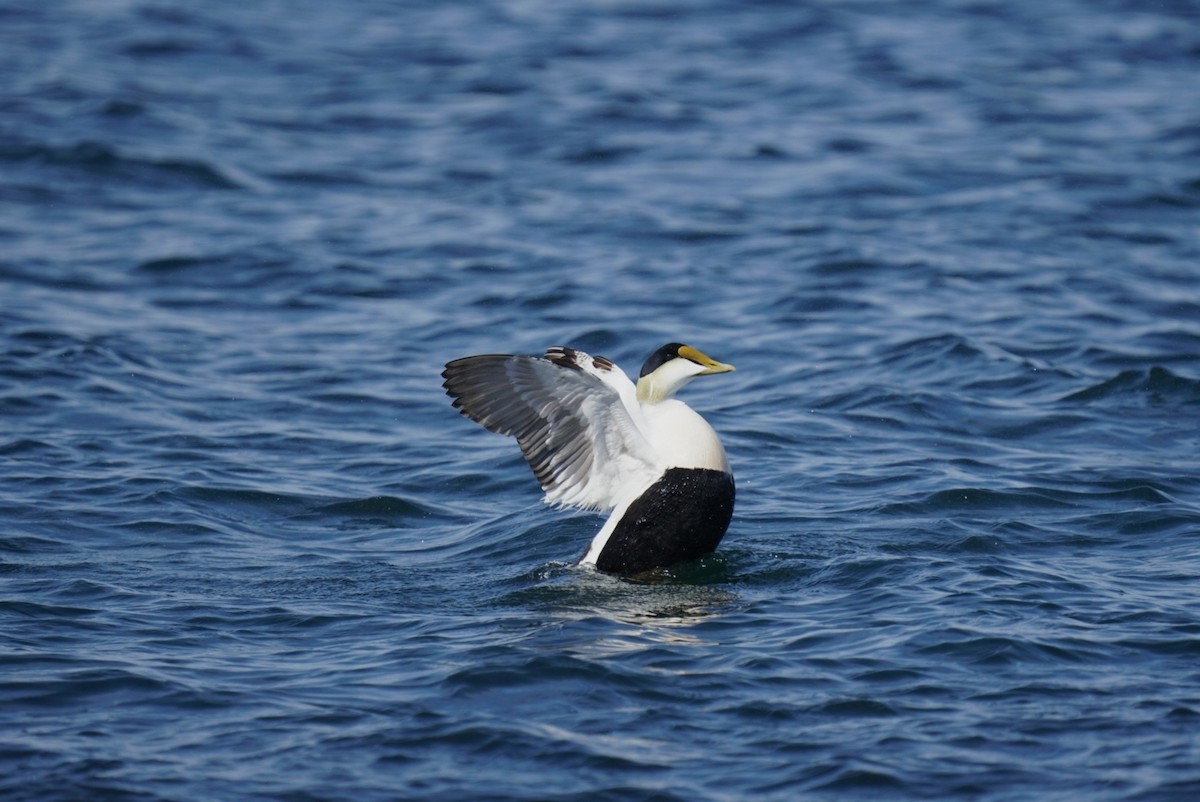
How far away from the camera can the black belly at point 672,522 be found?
7.11 meters

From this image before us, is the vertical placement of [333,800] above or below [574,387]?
below

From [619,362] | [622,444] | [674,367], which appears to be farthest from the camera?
[619,362]

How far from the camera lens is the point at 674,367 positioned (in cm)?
708

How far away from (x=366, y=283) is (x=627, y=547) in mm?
6084

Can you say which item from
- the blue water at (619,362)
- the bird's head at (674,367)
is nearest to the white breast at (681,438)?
the bird's head at (674,367)

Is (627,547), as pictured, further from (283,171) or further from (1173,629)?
(283,171)

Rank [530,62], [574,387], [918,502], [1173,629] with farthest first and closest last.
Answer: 1. [530,62]
2. [918,502]
3. [574,387]
4. [1173,629]

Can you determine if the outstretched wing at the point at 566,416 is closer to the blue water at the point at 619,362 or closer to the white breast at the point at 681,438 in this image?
the white breast at the point at 681,438

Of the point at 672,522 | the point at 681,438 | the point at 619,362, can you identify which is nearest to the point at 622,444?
the point at 681,438

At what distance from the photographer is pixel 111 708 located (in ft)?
19.2

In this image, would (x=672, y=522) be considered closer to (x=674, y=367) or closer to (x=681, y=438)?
(x=681, y=438)

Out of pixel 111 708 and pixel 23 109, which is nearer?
pixel 111 708

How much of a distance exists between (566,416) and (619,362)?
3868 mm

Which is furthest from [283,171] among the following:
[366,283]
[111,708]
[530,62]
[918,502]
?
[111,708]
